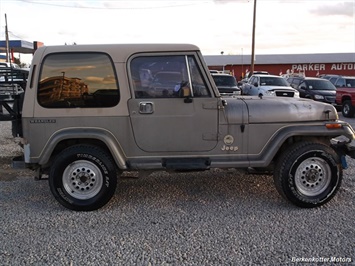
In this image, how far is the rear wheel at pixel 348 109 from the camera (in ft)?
47.6

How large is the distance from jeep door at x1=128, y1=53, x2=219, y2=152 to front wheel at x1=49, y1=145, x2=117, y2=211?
0.56m

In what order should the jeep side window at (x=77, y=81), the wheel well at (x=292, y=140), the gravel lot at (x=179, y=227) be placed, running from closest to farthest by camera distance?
the gravel lot at (x=179, y=227) < the jeep side window at (x=77, y=81) < the wheel well at (x=292, y=140)

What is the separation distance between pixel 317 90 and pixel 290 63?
1306 inches

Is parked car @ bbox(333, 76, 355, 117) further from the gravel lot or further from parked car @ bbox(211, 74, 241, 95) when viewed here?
the gravel lot

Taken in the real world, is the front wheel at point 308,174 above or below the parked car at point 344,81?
below

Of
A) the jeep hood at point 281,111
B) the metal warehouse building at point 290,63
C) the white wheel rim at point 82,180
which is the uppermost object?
the metal warehouse building at point 290,63

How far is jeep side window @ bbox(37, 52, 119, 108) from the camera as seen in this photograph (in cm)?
443

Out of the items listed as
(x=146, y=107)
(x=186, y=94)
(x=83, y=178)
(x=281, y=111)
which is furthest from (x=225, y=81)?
(x=83, y=178)

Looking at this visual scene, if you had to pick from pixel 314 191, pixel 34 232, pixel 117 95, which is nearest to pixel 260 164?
pixel 314 191

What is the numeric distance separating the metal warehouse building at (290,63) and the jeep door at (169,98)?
43873 mm

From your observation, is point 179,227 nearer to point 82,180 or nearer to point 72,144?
point 82,180

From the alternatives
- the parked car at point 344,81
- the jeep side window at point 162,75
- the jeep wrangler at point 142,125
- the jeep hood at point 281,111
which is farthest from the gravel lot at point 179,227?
the parked car at point 344,81

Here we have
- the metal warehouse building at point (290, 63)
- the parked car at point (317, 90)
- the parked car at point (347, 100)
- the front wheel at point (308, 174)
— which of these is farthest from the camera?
the metal warehouse building at point (290, 63)

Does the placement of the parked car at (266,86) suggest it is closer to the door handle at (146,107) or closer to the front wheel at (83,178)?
the door handle at (146,107)
